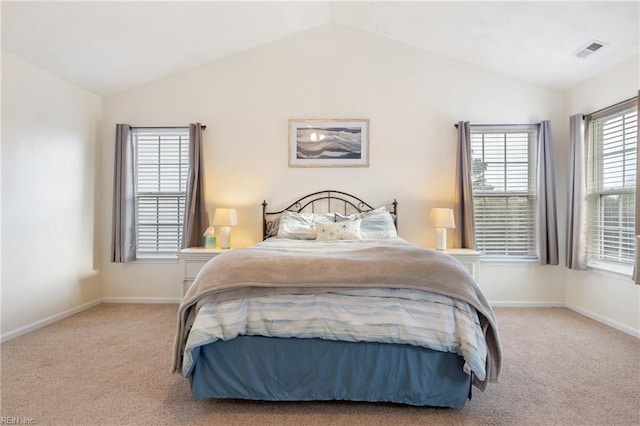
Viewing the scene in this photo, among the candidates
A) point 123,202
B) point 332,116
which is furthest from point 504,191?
point 123,202

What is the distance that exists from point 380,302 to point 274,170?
2.60 metres

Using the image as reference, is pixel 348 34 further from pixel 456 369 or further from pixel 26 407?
pixel 26 407

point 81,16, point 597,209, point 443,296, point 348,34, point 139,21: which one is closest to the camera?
point 443,296

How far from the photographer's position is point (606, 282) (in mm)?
3277

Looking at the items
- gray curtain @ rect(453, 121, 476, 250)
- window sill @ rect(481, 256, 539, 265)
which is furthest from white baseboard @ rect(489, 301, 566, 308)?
gray curtain @ rect(453, 121, 476, 250)

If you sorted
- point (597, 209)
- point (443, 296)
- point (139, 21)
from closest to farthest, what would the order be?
point (443, 296), point (139, 21), point (597, 209)

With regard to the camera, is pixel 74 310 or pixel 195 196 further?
pixel 195 196

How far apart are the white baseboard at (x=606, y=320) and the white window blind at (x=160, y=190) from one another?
15.1 feet

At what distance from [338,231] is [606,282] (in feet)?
8.86

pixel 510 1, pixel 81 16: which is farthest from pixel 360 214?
pixel 81 16

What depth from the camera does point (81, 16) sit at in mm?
2750

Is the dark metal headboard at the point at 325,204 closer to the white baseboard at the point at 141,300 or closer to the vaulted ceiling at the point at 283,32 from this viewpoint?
the white baseboard at the point at 141,300

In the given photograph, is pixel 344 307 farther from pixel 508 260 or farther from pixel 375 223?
pixel 508 260

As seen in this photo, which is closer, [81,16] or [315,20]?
[81,16]
